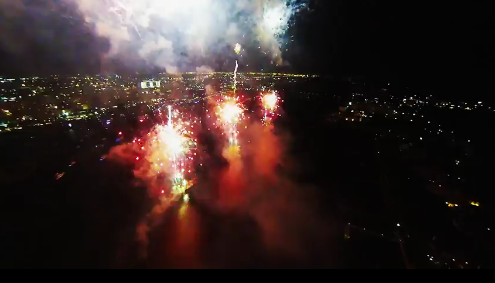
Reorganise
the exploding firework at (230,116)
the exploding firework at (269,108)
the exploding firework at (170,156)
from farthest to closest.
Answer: the exploding firework at (269,108), the exploding firework at (230,116), the exploding firework at (170,156)

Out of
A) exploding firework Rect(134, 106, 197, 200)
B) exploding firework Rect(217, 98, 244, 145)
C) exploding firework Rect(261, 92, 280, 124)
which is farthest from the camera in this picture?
exploding firework Rect(261, 92, 280, 124)

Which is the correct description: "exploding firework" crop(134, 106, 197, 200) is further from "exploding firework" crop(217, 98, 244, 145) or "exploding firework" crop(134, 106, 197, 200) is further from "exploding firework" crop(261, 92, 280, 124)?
"exploding firework" crop(261, 92, 280, 124)

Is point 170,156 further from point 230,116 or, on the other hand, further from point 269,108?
point 269,108

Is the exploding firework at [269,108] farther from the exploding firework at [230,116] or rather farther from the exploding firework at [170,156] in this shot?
the exploding firework at [170,156]

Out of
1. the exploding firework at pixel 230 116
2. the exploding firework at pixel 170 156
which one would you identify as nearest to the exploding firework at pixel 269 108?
the exploding firework at pixel 230 116

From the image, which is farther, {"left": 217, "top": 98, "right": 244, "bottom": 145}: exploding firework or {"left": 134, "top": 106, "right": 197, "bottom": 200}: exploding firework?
{"left": 217, "top": 98, "right": 244, "bottom": 145}: exploding firework

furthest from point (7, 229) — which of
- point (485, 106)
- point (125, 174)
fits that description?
point (485, 106)

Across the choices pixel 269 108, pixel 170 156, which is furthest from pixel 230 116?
pixel 170 156

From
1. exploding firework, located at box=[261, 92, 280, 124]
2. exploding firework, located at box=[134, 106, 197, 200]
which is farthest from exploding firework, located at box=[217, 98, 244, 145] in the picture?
exploding firework, located at box=[134, 106, 197, 200]

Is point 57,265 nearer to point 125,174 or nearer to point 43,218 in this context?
point 43,218

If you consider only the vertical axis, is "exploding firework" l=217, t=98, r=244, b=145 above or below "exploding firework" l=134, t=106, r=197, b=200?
above

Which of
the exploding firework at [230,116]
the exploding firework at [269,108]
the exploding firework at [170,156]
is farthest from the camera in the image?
the exploding firework at [269,108]
